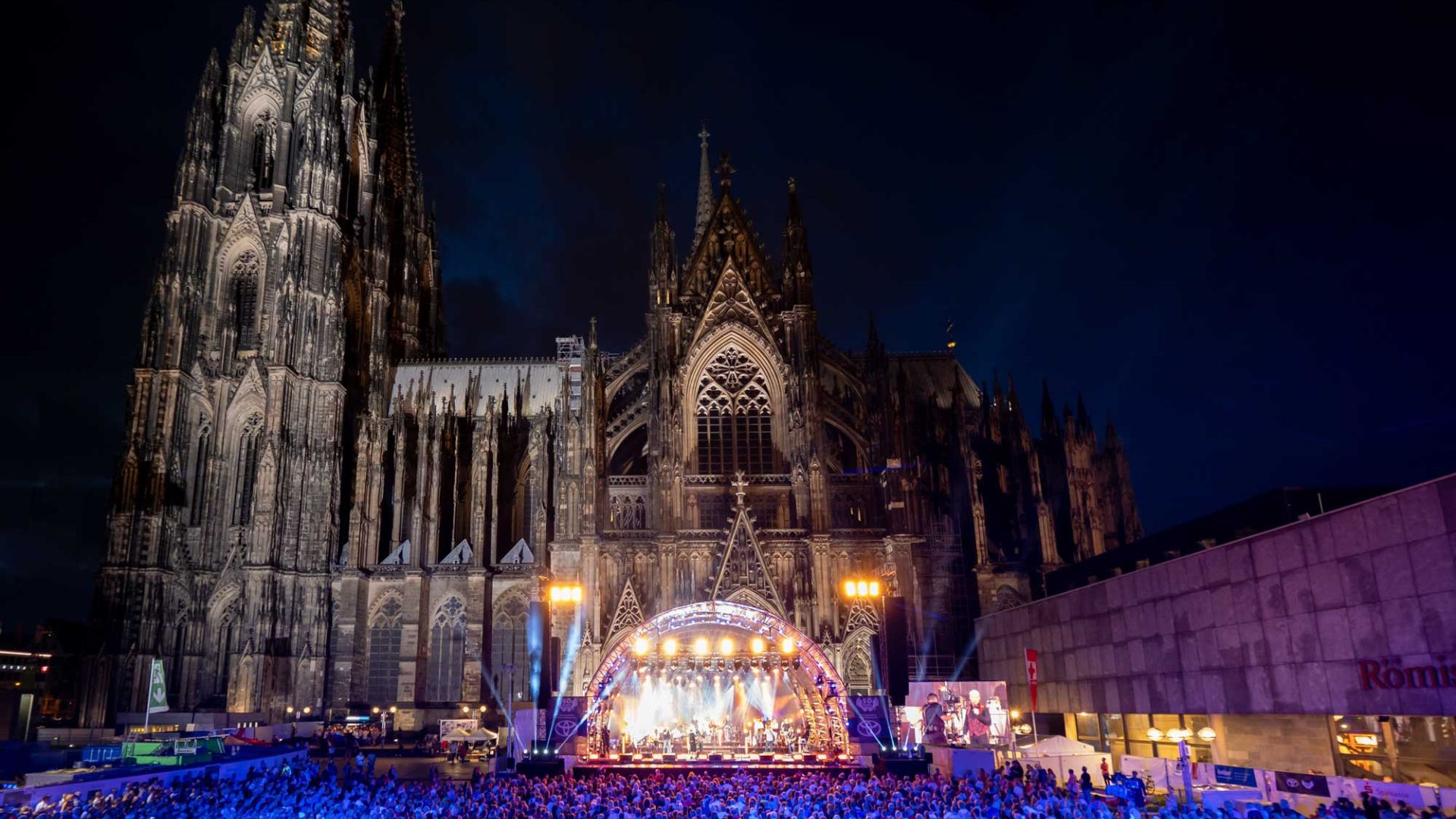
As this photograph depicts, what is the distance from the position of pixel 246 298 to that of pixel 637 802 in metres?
45.5

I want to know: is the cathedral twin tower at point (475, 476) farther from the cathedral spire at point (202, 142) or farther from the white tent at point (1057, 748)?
the white tent at point (1057, 748)

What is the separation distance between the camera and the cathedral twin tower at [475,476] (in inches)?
1734

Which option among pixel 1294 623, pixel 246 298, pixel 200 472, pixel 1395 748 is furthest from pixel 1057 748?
pixel 246 298

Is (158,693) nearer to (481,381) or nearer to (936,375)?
(481,381)

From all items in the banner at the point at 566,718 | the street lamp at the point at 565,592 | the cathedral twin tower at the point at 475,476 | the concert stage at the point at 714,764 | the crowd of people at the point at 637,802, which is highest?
the cathedral twin tower at the point at 475,476

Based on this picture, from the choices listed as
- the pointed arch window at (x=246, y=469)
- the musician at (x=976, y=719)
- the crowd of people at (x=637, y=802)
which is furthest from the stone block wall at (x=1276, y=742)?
the pointed arch window at (x=246, y=469)

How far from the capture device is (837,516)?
1813 inches

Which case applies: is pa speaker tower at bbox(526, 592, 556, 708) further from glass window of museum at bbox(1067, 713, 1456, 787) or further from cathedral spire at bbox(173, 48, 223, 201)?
cathedral spire at bbox(173, 48, 223, 201)

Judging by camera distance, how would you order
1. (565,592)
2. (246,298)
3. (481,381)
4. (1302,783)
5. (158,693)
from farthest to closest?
(481,381)
(246,298)
(565,592)
(158,693)
(1302,783)

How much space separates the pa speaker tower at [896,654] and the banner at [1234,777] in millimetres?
12398

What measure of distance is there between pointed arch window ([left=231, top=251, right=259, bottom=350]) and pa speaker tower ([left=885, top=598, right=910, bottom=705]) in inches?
1505

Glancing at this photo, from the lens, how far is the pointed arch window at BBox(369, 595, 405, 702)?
50.0 metres

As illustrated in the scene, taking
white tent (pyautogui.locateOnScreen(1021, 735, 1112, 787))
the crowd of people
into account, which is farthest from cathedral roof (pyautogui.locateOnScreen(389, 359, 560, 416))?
white tent (pyautogui.locateOnScreen(1021, 735, 1112, 787))

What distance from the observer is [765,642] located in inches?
1506
